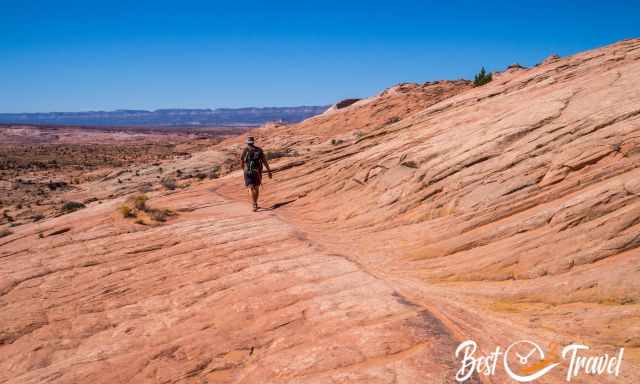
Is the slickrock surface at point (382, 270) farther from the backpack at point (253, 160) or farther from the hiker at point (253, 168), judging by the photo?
the backpack at point (253, 160)

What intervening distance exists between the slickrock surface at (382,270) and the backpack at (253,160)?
1.44 metres

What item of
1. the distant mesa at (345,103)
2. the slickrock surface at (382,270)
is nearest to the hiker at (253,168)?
the slickrock surface at (382,270)

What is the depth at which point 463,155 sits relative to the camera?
11.8m

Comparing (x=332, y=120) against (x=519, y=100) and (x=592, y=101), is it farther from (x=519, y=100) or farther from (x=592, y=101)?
(x=592, y=101)

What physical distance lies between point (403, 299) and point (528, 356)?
202 cm

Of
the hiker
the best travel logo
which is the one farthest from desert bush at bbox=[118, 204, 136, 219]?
the best travel logo

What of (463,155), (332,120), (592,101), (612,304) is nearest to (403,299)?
(612,304)

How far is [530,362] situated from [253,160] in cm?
1109

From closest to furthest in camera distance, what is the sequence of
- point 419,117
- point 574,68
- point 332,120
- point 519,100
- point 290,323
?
point 290,323 → point 519,100 → point 574,68 → point 419,117 → point 332,120

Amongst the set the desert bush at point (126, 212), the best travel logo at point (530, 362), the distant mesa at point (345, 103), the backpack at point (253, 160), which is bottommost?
the best travel logo at point (530, 362)

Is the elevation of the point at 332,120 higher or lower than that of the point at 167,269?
higher

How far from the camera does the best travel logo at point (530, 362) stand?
5.00 metres

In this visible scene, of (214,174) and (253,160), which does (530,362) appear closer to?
(253,160)

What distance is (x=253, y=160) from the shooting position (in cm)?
1494
